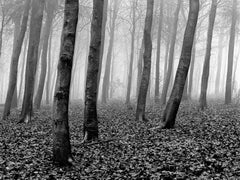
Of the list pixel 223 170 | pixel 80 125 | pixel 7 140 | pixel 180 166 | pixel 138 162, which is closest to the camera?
pixel 223 170

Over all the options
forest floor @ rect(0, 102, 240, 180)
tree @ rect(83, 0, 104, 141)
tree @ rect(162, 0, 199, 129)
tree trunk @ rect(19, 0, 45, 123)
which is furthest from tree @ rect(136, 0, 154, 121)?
tree trunk @ rect(19, 0, 45, 123)

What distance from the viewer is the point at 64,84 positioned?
23.5 ft

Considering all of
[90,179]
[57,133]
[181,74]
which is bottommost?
[90,179]

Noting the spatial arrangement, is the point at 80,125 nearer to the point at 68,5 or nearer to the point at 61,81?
the point at 61,81

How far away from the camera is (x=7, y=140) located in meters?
10.4

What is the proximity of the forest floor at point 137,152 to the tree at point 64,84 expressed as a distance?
1.93 ft

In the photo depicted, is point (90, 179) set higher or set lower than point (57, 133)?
lower

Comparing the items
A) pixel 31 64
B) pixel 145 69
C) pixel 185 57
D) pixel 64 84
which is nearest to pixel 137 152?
pixel 64 84

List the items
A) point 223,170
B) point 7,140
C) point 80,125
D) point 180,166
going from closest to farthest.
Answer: point 223,170
point 180,166
point 7,140
point 80,125

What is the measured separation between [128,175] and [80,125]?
695cm

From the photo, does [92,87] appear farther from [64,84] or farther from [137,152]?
[137,152]

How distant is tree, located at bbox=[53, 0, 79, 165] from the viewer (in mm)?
7145

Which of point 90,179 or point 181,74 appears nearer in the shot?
point 90,179

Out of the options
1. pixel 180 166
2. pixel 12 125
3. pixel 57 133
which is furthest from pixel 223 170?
pixel 12 125
